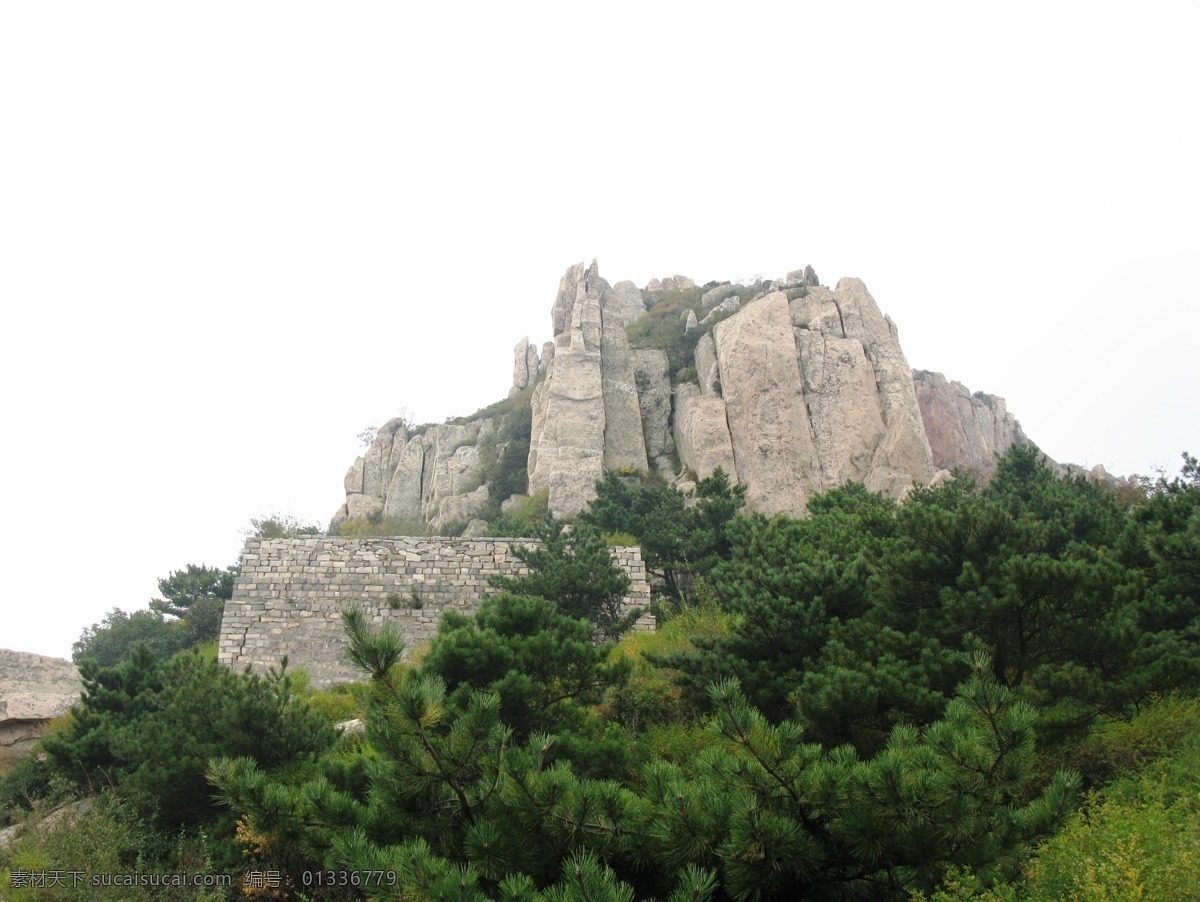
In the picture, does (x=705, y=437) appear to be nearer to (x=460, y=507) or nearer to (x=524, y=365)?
(x=460, y=507)

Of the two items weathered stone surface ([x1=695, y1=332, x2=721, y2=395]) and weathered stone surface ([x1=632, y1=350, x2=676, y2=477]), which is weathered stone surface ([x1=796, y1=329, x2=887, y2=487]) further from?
weathered stone surface ([x1=632, y1=350, x2=676, y2=477])

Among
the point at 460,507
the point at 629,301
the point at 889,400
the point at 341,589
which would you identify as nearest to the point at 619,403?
the point at 460,507

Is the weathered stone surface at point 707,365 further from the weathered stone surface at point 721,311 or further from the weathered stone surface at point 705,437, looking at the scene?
the weathered stone surface at point 721,311

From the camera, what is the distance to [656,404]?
1357 inches

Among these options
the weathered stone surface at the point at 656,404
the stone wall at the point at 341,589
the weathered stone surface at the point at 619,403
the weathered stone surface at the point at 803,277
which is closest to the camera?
the stone wall at the point at 341,589

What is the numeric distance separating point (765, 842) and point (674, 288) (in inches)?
1795

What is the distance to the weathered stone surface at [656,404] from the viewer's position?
108 feet

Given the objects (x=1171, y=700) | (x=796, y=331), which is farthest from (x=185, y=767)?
(x=796, y=331)

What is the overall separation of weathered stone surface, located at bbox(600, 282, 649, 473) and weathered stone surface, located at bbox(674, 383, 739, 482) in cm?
160

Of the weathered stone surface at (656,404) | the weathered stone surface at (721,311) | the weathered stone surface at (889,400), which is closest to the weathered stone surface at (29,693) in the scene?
the weathered stone surface at (656,404)

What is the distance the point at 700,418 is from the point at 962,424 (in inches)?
678

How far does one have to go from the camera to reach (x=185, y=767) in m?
11.2

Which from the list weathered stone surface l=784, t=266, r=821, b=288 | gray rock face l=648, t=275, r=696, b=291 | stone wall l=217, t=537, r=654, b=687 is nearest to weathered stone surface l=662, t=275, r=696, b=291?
gray rock face l=648, t=275, r=696, b=291

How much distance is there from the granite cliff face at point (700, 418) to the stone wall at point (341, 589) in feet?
27.3
